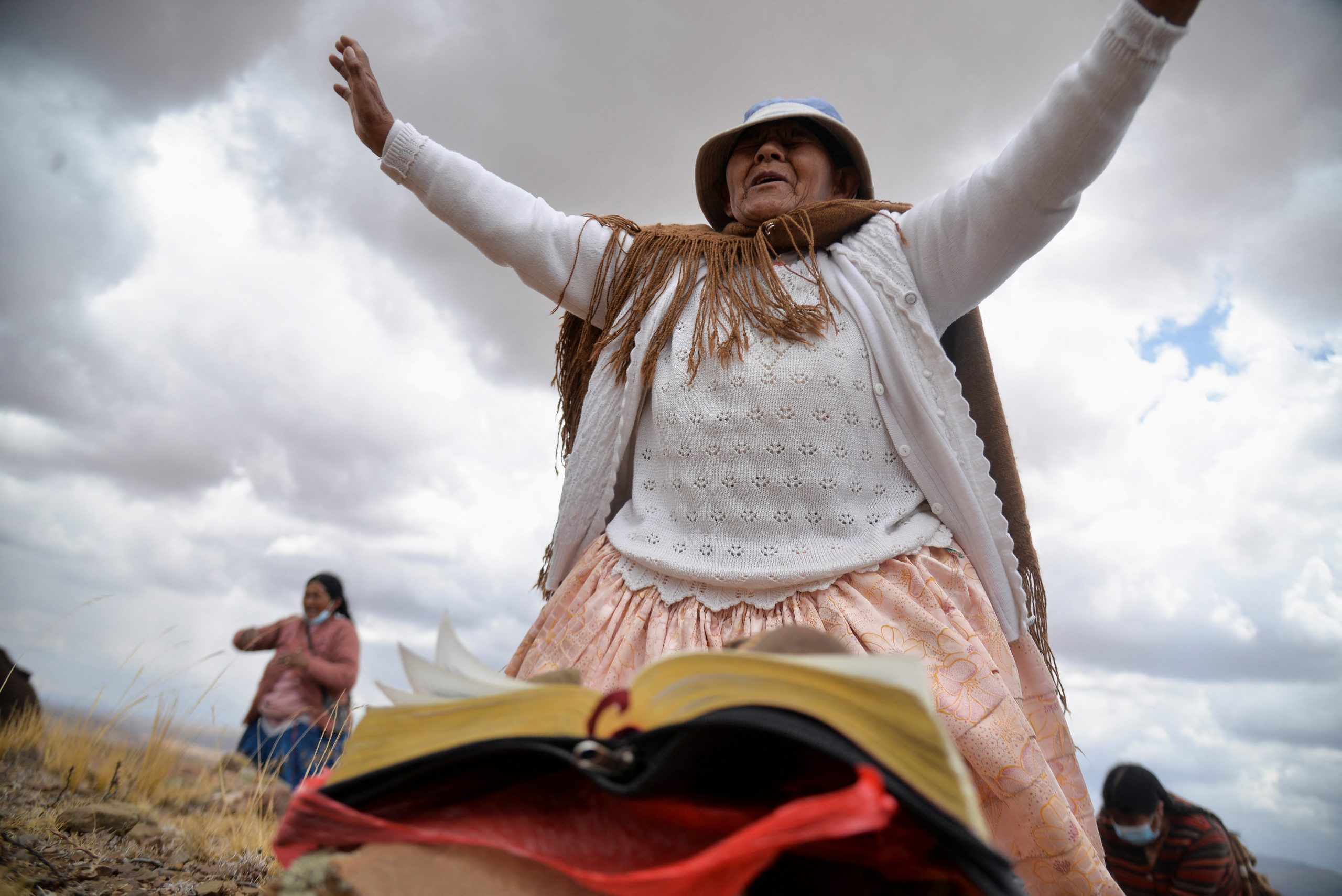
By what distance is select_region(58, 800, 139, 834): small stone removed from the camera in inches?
91.0

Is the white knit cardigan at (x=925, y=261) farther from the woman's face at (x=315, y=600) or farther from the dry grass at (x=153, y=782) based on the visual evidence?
the woman's face at (x=315, y=600)

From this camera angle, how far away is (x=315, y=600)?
5961 mm

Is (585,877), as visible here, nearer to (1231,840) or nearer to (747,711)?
(747,711)

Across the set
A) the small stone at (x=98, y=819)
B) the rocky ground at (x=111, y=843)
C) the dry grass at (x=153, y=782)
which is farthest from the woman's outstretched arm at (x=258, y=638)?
the small stone at (x=98, y=819)

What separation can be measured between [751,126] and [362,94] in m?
1.00

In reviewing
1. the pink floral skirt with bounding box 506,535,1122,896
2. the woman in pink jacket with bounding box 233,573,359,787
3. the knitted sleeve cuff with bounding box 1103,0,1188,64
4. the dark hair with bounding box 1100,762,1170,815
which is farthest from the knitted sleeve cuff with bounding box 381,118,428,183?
the dark hair with bounding box 1100,762,1170,815

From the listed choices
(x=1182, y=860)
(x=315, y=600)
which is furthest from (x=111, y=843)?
(x=1182, y=860)

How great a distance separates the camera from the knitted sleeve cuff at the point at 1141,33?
1.42m

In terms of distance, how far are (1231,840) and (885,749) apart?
13.8 ft

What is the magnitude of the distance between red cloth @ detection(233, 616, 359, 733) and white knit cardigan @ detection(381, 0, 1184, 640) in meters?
4.03

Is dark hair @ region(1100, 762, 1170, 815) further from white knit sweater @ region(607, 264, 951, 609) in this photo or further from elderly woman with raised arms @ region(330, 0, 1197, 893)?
white knit sweater @ region(607, 264, 951, 609)

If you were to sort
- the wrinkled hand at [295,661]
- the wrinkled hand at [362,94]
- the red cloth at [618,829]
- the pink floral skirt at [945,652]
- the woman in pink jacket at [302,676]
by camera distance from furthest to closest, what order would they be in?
1. the wrinkled hand at [295,661]
2. the woman in pink jacket at [302,676]
3. the wrinkled hand at [362,94]
4. the pink floral skirt at [945,652]
5. the red cloth at [618,829]

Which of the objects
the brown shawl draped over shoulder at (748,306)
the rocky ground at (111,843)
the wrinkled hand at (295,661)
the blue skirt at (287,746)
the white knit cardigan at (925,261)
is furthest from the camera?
the wrinkled hand at (295,661)

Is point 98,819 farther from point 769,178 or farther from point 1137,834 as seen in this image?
point 1137,834
